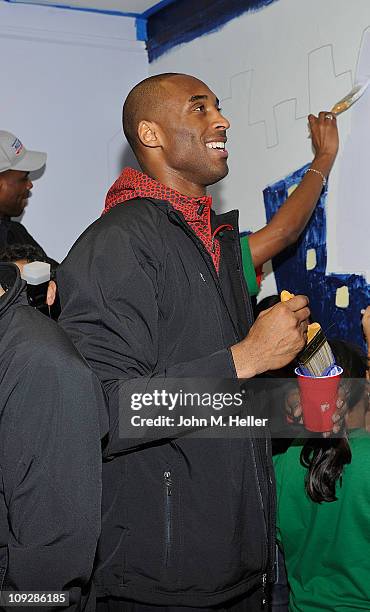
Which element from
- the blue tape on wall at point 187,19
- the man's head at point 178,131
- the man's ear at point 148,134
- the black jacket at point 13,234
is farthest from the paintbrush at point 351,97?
the black jacket at point 13,234

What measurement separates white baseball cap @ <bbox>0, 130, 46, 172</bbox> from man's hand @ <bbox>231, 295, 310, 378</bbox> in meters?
1.98

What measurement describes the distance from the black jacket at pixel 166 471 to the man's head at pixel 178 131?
0.26 metres

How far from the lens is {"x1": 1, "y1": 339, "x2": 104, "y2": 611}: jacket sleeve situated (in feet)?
4.11

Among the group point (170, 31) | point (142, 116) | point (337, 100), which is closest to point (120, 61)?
point (170, 31)

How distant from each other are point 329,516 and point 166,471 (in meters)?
0.46

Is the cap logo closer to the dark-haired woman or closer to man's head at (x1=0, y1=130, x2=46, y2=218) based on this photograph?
man's head at (x1=0, y1=130, x2=46, y2=218)

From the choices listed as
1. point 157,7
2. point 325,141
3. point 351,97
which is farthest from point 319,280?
point 157,7

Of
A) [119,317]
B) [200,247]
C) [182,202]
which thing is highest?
[182,202]

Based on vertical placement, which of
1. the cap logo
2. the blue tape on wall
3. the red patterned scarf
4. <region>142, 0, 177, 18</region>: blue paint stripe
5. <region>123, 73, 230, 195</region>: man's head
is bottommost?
the red patterned scarf

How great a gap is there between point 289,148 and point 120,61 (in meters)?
1.18

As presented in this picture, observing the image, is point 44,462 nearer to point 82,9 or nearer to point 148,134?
point 148,134

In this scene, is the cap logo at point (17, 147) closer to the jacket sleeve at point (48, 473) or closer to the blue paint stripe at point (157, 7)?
the blue paint stripe at point (157, 7)

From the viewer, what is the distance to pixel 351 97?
2.43 m

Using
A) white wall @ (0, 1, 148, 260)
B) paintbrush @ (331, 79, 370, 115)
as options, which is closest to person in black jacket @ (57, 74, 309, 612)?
paintbrush @ (331, 79, 370, 115)
